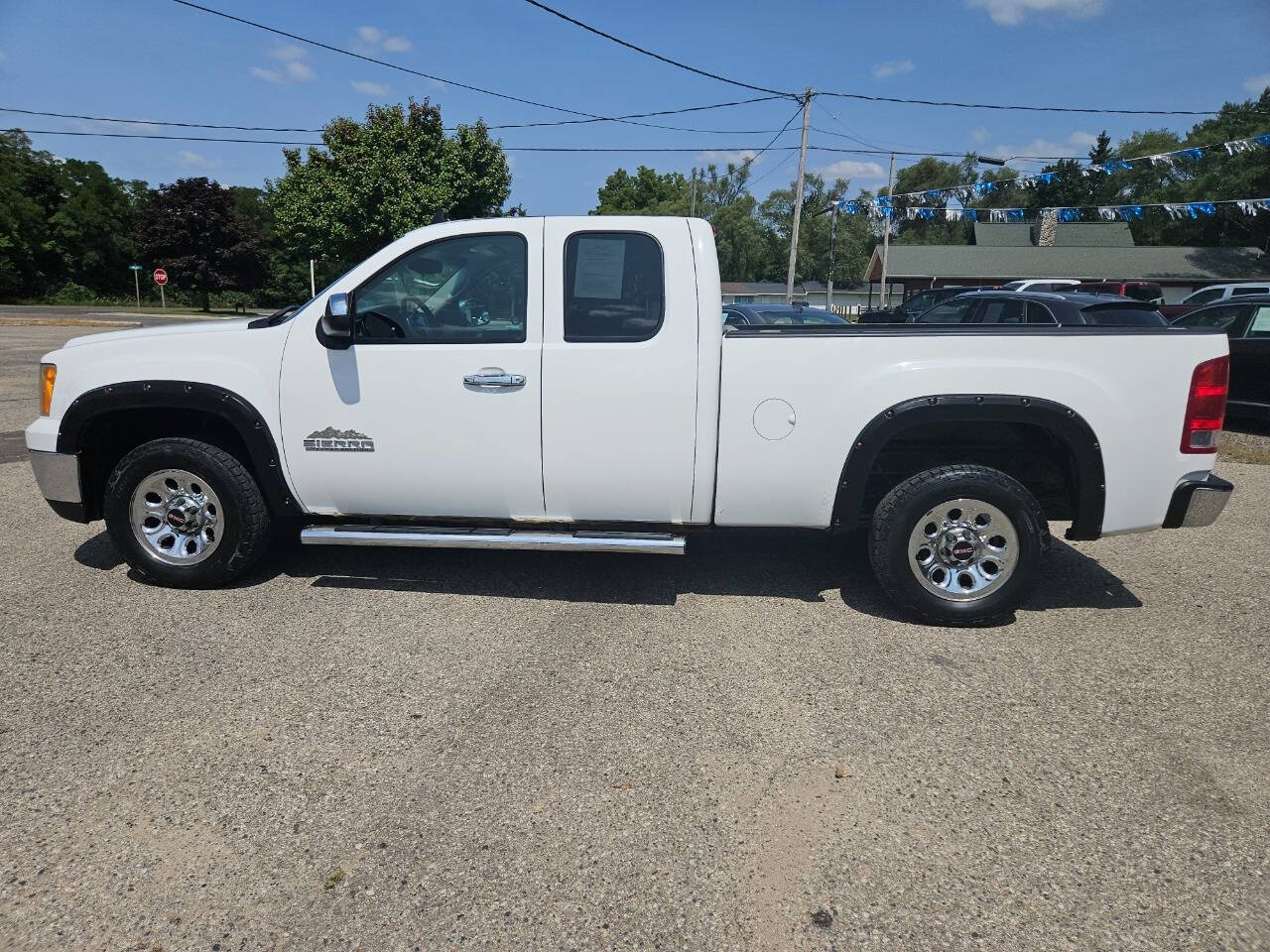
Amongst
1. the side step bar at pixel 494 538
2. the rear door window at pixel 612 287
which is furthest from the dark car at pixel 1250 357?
the side step bar at pixel 494 538

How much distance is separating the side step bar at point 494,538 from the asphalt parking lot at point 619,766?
1.31 feet

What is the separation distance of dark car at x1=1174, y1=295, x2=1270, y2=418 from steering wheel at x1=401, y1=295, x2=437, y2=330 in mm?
9503

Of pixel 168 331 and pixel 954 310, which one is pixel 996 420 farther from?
pixel 954 310

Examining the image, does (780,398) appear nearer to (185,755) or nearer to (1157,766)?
(1157,766)

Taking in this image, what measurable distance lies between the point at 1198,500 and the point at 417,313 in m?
4.05

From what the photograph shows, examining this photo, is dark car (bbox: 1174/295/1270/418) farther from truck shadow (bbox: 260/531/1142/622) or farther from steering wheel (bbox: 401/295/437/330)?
steering wheel (bbox: 401/295/437/330)

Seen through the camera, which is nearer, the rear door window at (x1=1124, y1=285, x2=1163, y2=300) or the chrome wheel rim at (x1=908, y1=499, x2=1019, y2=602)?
the chrome wheel rim at (x1=908, y1=499, x2=1019, y2=602)

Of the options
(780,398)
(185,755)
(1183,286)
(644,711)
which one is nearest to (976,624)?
(780,398)

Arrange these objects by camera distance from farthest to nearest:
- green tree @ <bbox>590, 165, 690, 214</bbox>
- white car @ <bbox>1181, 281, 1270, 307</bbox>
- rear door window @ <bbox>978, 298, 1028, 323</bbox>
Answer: green tree @ <bbox>590, 165, 690, 214</bbox>, white car @ <bbox>1181, 281, 1270, 307</bbox>, rear door window @ <bbox>978, 298, 1028, 323</bbox>

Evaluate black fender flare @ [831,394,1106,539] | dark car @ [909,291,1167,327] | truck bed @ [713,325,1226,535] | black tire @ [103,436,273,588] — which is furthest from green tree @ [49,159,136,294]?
black fender flare @ [831,394,1106,539]

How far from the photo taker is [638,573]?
501cm

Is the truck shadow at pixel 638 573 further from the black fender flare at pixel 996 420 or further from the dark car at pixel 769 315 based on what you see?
the dark car at pixel 769 315

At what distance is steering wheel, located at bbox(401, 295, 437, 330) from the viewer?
419cm

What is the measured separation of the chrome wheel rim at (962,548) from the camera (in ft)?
13.5
